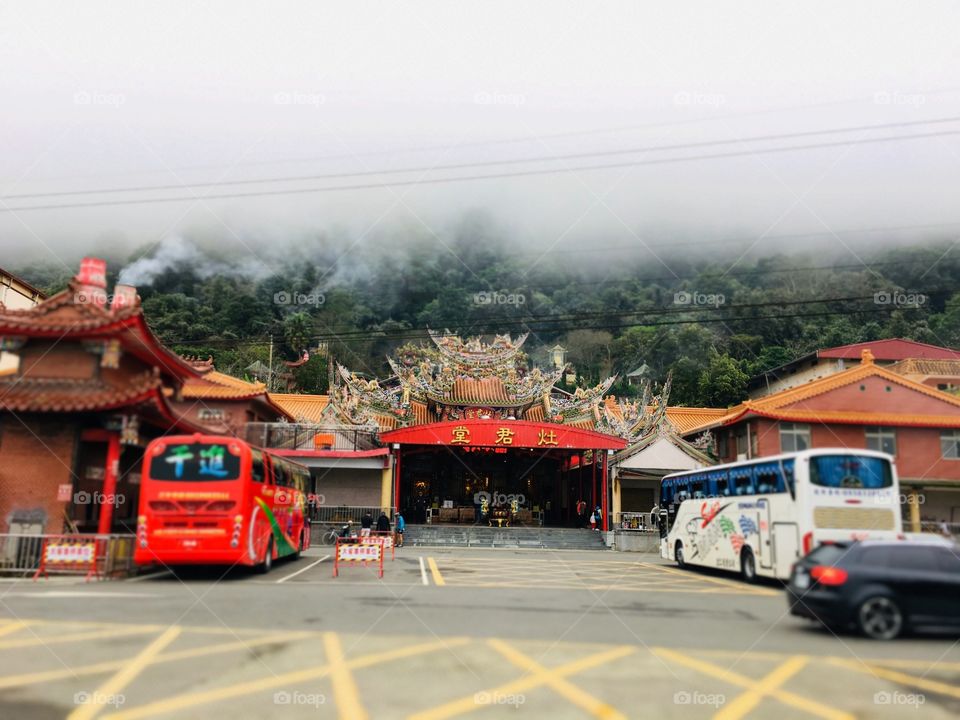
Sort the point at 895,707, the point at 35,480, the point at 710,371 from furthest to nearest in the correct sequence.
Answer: the point at 710,371
the point at 35,480
the point at 895,707

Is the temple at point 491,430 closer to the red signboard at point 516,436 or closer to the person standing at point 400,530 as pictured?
the red signboard at point 516,436

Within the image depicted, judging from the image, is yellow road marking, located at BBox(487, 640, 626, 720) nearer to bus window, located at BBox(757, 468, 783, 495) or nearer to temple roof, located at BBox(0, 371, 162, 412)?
bus window, located at BBox(757, 468, 783, 495)

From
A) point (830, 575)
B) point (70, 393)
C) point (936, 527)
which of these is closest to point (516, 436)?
point (936, 527)

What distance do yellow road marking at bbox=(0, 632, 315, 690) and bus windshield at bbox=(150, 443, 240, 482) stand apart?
6.69m

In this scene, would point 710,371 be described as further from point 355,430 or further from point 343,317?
point 343,317

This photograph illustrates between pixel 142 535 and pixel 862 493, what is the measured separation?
1459cm

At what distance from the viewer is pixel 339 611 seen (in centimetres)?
1049

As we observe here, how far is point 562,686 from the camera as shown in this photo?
6.50 metres

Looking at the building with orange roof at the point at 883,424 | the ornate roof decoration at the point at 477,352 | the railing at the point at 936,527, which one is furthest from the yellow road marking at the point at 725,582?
the ornate roof decoration at the point at 477,352

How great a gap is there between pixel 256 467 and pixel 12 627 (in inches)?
269

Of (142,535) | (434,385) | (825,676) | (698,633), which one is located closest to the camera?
(825,676)

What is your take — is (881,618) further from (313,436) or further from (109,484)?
(313,436)

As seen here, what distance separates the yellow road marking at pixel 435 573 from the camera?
15.1 metres

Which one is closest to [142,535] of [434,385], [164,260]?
[434,385]
